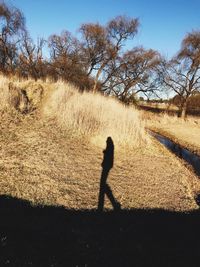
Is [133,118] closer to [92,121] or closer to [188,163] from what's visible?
[92,121]

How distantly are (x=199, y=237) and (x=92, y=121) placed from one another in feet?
22.0

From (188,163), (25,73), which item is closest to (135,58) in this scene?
(25,73)

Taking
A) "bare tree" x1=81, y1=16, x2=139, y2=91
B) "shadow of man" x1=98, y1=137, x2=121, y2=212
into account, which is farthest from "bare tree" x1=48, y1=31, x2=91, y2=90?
"shadow of man" x1=98, y1=137, x2=121, y2=212

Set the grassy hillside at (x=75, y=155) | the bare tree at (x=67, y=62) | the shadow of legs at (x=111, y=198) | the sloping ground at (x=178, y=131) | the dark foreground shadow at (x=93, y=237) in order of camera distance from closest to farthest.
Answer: the dark foreground shadow at (x=93, y=237)
the shadow of legs at (x=111, y=198)
the grassy hillside at (x=75, y=155)
the sloping ground at (x=178, y=131)
the bare tree at (x=67, y=62)

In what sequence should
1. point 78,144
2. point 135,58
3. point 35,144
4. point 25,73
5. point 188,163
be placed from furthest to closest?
1. point 135,58
2. point 25,73
3. point 188,163
4. point 78,144
5. point 35,144

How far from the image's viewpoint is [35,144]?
7.58 metres

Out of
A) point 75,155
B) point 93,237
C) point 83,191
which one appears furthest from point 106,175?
point 93,237

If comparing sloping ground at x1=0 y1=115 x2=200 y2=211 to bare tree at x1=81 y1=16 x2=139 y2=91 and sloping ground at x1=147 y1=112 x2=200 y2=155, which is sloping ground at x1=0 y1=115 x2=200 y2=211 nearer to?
sloping ground at x1=147 y1=112 x2=200 y2=155

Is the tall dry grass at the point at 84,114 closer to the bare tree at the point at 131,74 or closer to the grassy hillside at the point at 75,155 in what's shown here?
the grassy hillside at the point at 75,155

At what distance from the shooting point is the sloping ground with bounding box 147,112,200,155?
1388 cm

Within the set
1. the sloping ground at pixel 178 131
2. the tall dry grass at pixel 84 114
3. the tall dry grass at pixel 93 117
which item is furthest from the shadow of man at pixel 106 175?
the sloping ground at pixel 178 131

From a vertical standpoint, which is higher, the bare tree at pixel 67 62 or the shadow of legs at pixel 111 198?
the bare tree at pixel 67 62

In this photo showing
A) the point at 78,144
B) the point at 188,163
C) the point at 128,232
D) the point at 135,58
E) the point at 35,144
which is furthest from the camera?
the point at 135,58

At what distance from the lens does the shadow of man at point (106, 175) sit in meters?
5.31
